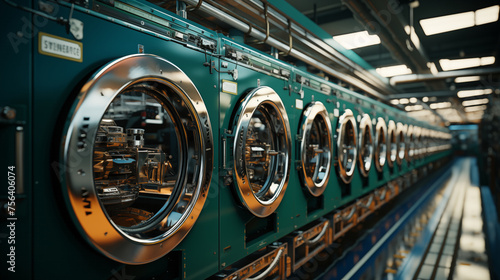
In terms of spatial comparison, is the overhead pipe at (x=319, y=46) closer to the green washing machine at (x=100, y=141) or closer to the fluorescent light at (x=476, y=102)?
the green washing machine at (x=100, y=141)

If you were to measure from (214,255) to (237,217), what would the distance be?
32 cm

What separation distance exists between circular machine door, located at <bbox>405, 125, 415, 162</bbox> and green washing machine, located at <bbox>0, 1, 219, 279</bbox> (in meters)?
7.00

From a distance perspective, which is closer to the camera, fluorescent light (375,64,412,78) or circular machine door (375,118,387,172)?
circular machine door (375,118,387,172)

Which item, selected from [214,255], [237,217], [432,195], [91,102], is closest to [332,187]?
[237,217]

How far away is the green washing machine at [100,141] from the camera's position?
106 cm

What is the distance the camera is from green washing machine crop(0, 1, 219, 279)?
106 centimetres

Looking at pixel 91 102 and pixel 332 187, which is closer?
pixel 91 102

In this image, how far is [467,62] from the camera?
6750mm

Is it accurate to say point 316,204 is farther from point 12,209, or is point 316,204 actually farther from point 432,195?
point 432,195

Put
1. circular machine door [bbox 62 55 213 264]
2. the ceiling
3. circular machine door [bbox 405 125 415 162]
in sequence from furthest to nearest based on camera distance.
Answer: circular machine door [bbox 405 125 415 162]
the ceiling
circular machine door [bbox 62 55 213 264]

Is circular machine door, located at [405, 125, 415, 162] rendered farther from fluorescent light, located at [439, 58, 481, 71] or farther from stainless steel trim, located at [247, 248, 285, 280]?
stainless steel trim, located at [247, 248, 285, 280]

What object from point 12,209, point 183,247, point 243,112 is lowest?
point 183,247

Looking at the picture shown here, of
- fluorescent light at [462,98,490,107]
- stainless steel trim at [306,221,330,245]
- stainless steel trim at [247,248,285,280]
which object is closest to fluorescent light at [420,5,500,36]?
stainless steel trim at [306,221,330,245]

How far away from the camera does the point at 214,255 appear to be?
75.4 inches
